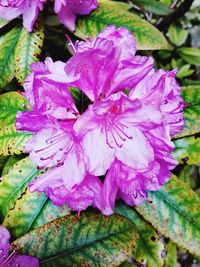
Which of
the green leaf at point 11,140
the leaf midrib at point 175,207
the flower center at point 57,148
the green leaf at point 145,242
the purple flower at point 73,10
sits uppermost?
the purple flower at point 73,10

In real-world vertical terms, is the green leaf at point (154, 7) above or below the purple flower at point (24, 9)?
below

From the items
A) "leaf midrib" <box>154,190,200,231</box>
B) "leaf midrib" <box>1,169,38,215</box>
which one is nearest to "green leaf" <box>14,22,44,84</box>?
"leaf midrib" <box>1,169,38,215</box>

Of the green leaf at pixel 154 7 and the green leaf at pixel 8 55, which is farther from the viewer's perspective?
the green leaf at pixel 154 7

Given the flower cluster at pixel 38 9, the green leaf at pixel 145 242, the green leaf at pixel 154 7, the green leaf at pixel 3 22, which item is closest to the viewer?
the green leaf at pixel 145 242

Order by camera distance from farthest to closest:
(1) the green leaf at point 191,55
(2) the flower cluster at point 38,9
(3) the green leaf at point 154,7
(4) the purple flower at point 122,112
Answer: (1) the green leaf at point 191,55 → (3) the green leaf at point 154,7 → (2) the flower cluster at point 38,9 → (4) the purple flower at point 122,112

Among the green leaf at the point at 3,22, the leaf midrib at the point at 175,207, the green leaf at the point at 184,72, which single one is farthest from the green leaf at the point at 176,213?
the green leaf at the point at 184,72

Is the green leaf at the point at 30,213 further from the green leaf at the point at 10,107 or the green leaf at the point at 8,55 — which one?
the green leaf at the point at 8,55
